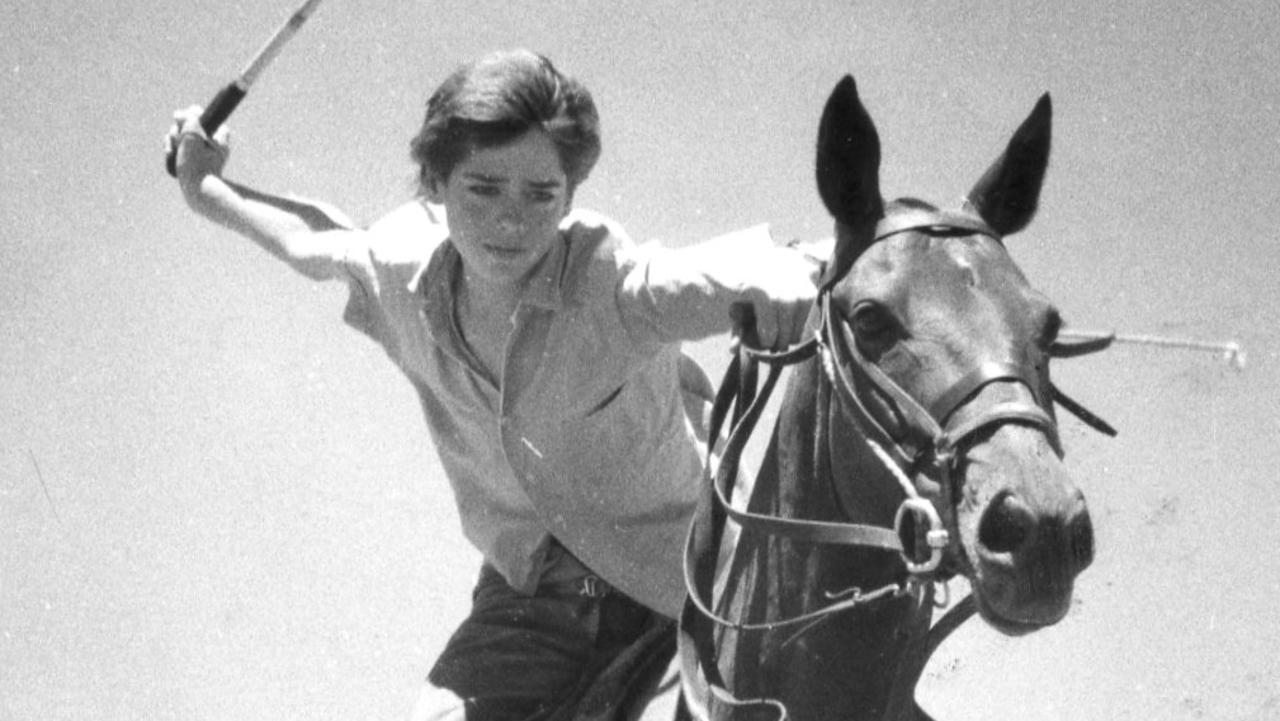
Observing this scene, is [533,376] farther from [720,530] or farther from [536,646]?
[720,530]

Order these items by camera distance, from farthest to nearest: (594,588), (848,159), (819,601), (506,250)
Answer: (594,588) < (506,250) < (848,159) < (819,601)

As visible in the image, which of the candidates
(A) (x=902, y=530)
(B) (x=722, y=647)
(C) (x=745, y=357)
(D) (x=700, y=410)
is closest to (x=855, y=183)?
(C) (x=745, y=357)

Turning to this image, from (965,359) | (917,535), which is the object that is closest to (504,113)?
(965,359)

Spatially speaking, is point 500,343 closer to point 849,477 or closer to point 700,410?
point 700,410

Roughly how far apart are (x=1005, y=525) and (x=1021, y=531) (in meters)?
0.04

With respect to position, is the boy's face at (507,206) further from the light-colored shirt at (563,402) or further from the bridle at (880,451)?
the bridle at (880,451)

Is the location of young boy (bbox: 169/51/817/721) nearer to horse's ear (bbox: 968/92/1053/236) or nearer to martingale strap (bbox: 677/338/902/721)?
martingale strap (bbox: 677/338/902/721)

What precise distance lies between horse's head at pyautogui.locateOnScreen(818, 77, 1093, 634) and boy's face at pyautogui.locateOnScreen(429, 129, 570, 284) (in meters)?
1.13

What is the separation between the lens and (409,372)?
537 cm

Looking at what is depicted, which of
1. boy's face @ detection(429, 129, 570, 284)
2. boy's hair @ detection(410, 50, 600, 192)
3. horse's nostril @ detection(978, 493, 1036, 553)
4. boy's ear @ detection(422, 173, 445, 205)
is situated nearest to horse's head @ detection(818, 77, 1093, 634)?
horse's nostril @ detection(978, 493, 1036, 553)

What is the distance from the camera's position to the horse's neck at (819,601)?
381 cm

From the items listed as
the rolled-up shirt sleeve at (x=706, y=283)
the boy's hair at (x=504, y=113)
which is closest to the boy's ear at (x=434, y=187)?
the boy's hair at (x=504, y=113)

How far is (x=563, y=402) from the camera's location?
4.91 meters

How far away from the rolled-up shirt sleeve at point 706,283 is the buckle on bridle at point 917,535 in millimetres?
777
